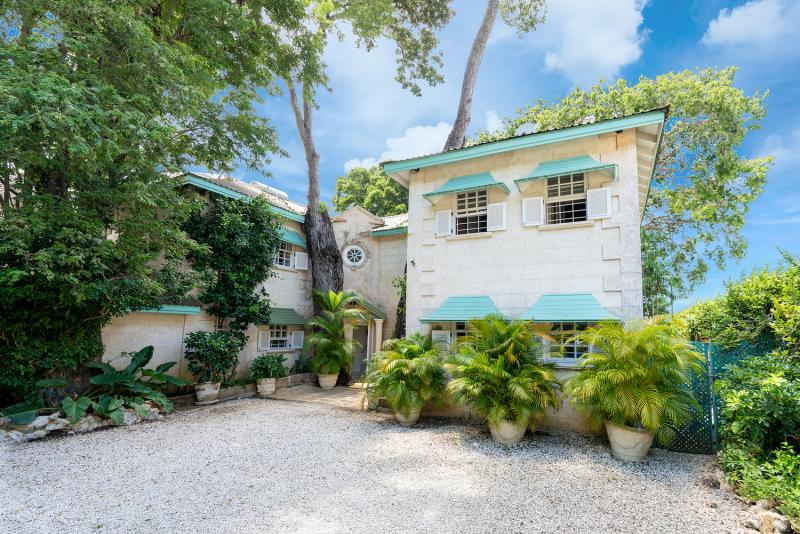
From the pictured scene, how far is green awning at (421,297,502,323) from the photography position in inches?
352

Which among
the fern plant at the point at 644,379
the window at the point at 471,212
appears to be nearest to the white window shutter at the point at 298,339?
the window at the point at 471,212

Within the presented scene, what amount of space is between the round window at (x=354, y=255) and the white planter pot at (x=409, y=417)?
856 centimetres

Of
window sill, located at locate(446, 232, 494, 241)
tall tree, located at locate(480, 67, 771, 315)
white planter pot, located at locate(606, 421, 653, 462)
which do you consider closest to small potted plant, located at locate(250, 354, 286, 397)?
window sill, located at locate(446, 232, 494, 241)

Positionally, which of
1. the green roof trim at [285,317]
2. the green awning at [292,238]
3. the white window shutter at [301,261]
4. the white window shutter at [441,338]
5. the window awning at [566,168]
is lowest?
the white window shutter at [441,338]

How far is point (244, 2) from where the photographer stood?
11336mm

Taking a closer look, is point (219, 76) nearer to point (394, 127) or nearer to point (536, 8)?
Answer: point (394, 127)

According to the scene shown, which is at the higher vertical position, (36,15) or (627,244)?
(36,15)

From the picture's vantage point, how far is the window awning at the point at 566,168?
802cm

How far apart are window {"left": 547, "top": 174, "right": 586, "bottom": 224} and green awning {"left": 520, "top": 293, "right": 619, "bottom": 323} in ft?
6.24

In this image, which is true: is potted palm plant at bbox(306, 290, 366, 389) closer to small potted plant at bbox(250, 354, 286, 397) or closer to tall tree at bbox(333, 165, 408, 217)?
small potted plant at bbox(250, 354, 286, 397)

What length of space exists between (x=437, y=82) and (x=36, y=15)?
13329 millimetres

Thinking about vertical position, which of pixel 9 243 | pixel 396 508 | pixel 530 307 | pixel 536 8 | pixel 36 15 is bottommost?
pixel 396 508

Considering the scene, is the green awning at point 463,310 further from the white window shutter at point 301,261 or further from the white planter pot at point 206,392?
the white window shutter at point 301,261

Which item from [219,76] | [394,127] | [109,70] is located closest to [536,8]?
[394,127]
